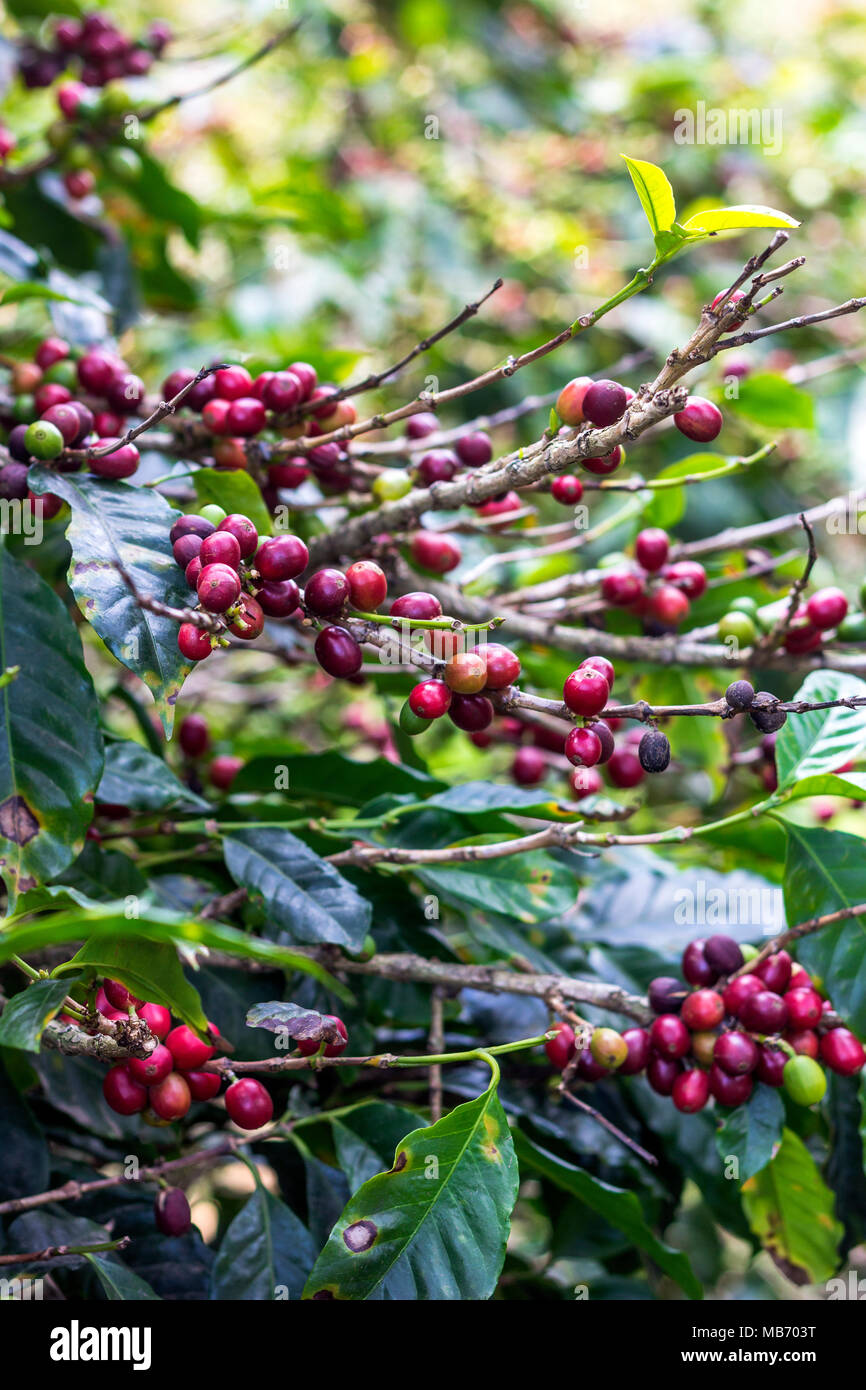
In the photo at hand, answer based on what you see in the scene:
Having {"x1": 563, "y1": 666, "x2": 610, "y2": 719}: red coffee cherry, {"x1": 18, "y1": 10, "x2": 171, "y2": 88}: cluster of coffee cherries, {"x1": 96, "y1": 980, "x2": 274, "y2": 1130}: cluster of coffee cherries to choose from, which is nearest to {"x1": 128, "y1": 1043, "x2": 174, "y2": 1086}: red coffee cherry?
{"x1": 96, "y1": 980, "x2": 274, "y2": 1130}: cluster of coffee cherries

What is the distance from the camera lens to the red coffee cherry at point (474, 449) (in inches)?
44.7

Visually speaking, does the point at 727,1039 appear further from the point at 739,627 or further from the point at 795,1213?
the point at 739,627

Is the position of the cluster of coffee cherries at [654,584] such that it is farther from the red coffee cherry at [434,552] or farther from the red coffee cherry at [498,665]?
the red coffee cherry at [498,665]

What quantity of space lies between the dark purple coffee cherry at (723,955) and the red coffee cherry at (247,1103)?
46 cm

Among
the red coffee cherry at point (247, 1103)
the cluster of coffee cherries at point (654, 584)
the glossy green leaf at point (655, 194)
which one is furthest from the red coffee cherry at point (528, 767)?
the glossy green leaf at point (655, 194)

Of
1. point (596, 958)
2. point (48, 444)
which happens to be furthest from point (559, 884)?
point (48, 444)

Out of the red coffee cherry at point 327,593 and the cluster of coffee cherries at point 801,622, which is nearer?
the red coffee cherry at point 327,593

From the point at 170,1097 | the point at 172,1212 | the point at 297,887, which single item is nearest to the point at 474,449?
the point at 297,887

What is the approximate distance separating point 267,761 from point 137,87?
114cm

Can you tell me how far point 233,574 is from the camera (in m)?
0.78

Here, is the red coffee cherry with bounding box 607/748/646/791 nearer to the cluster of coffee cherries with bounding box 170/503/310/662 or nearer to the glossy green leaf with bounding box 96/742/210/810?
the glossy green leaf with bounding box 96/742/210/810

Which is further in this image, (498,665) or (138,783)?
(138,783)

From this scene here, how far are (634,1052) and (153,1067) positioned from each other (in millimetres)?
471
